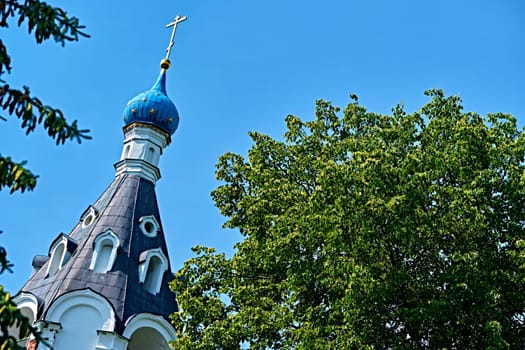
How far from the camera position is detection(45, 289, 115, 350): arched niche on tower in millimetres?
14883

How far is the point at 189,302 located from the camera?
12.1m

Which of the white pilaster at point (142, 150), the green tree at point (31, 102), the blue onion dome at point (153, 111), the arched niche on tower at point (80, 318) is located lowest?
the green tree at point (31, 102)

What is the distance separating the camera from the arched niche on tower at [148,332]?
15.4 m

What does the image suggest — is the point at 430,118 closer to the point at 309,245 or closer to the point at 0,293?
the point at 309,245

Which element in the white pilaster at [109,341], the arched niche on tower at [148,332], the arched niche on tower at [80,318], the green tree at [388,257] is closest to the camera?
the green tree at [388,257]

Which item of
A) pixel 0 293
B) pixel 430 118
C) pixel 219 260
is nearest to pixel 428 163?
pixel 430 118

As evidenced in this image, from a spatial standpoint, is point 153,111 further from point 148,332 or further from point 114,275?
point 148,332

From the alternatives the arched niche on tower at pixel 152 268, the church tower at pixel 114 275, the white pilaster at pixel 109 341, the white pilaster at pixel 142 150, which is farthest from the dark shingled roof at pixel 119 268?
the white pilaster at pixel 142 150

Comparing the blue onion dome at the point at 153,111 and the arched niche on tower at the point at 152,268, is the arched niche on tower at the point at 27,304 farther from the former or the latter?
the blue onion dome at the point at 153,111

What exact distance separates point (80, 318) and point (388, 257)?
28.9 ft

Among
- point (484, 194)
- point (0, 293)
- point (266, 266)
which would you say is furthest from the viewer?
point (266, 266)

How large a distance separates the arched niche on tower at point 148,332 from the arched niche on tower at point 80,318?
58cm

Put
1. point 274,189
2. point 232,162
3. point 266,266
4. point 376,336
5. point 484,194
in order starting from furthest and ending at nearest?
point 232,162 < point 274,189 < point 266,266 < point 484,194 < point 376,336

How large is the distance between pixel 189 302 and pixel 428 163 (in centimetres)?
559
